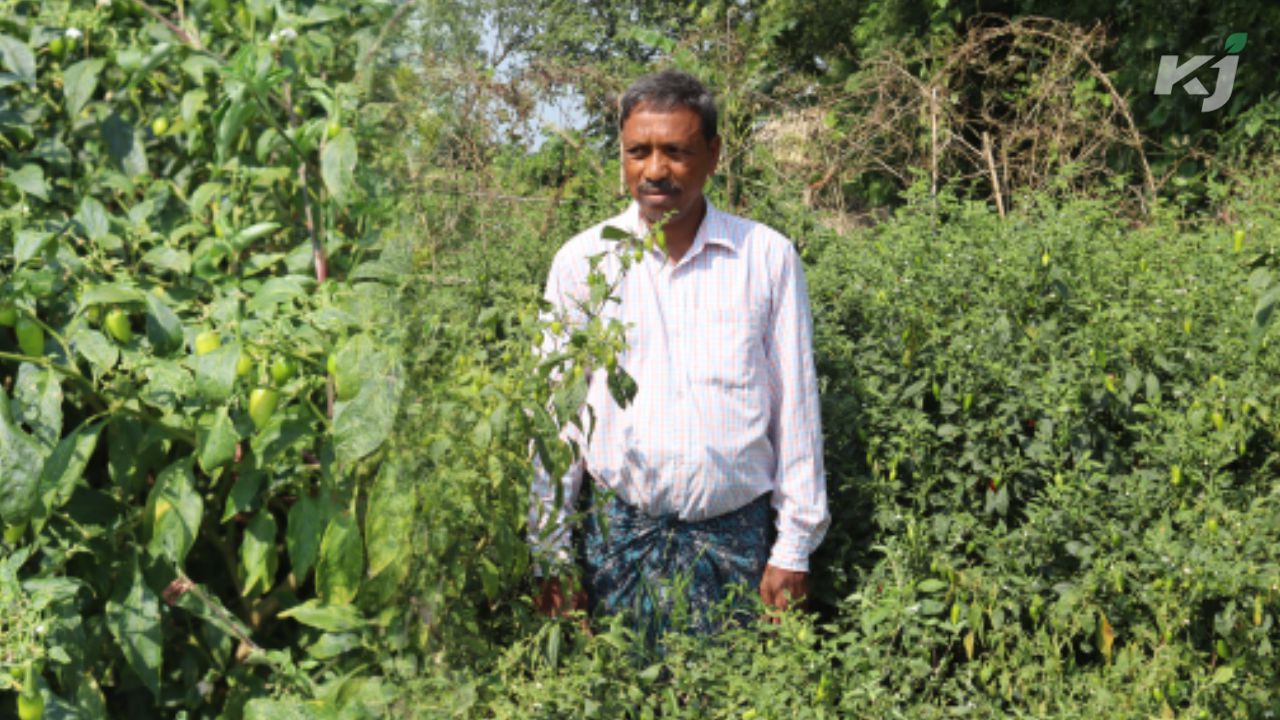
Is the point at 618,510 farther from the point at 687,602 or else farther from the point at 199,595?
the point at 199,595

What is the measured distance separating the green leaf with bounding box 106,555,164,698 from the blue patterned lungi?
27.4 inches

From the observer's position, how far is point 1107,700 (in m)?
1.98

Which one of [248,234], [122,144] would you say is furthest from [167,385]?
[122,144]

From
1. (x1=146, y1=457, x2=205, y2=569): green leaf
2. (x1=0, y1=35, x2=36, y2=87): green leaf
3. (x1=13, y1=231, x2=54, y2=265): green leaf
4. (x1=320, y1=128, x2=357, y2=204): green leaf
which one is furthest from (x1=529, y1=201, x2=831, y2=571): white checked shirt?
(x1=0, y1=35, x2=36, y2=87): green leaf

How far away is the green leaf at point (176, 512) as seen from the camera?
1948 mm

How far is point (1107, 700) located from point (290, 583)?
1.37 meters

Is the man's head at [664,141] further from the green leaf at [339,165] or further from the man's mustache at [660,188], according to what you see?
the green leaf at [339,165]

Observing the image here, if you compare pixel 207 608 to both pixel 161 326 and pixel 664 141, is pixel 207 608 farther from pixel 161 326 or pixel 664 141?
pixel 664 141

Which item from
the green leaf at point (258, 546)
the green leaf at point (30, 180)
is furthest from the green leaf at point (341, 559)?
the green leaf at point (30, 180)

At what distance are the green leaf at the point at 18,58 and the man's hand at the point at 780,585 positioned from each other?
1645mm

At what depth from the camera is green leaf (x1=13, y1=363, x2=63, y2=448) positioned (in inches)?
72.6

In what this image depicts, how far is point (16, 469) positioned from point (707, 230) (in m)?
1.06

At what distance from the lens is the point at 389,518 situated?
6.18ft

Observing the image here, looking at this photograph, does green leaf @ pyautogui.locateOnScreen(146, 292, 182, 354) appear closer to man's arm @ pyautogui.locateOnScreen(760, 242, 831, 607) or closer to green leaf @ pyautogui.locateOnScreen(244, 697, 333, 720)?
green leaf @ pyautogui.locateOnScreen(244, 697, 333, 720)
